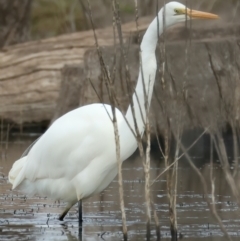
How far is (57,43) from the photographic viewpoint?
12.5 m

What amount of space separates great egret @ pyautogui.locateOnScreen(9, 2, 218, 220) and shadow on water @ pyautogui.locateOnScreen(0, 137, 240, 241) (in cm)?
24

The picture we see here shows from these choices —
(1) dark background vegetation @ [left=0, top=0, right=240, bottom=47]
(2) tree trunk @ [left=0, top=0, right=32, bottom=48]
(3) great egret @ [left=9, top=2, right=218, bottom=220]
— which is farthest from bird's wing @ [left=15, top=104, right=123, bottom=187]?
(2) tree trunk @ [left=0, top=0, right=32, bottom=48]

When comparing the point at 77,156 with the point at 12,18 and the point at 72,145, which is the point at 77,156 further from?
the point at 12,18

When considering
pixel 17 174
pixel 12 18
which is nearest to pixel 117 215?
pixel 17 174

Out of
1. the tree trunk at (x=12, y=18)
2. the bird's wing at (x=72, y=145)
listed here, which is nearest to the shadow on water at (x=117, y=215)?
the bird's wing at (x=72, y=145)

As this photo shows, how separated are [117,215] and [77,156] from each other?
616 mm

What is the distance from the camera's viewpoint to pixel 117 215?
670cm

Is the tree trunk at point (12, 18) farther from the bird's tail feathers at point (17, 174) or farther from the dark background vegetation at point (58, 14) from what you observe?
the bird's tail feathers at point (17, 174)

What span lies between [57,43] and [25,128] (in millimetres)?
1424

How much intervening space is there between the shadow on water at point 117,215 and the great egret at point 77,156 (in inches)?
9.6

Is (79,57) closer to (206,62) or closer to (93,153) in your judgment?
(206,62)

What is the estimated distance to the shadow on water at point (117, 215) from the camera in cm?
594

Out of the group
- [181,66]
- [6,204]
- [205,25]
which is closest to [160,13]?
[6,204]

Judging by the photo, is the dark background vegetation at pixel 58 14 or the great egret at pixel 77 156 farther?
the dark background vegetation at pixel 58 14
